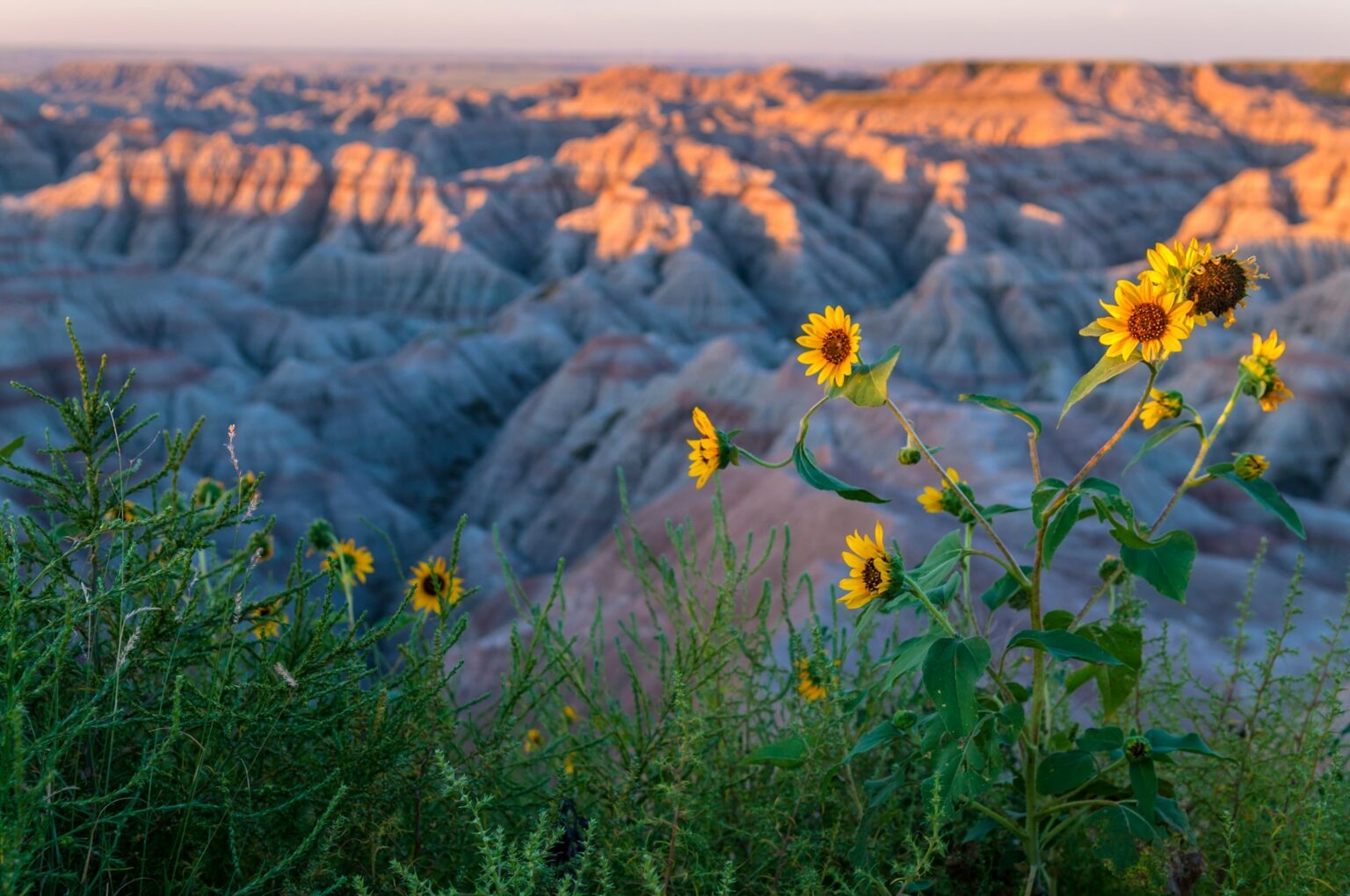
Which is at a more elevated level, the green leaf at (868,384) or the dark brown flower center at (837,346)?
the dark brown flower center at (837,346)

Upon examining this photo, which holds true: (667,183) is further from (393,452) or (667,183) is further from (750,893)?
(750,893)

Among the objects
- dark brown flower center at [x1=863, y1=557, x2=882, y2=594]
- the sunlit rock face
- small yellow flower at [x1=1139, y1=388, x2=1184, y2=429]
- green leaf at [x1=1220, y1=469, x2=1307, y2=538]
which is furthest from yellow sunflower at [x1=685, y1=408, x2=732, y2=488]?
the sunlit rock face

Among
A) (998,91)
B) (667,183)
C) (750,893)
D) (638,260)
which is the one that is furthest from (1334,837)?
(998,91)

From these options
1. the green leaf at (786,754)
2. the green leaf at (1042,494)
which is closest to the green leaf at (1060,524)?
the green leaf at (1042,494)

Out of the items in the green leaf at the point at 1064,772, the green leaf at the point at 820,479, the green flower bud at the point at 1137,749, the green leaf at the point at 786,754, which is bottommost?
the green leaf at the point at 786,754

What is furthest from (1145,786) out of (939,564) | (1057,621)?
(939,564)

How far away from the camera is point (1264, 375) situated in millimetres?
2459

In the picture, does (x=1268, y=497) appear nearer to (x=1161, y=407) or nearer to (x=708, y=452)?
(x=1161, y=407)

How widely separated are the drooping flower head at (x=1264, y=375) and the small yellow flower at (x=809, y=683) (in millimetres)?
1245

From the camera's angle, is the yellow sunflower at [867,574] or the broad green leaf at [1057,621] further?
the broad green leaf at [1057,621]

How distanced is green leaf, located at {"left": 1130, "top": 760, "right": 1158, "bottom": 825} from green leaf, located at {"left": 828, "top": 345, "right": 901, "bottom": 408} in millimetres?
1121

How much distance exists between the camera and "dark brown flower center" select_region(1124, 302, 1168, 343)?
228 cm

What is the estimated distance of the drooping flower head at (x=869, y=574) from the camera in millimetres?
2373

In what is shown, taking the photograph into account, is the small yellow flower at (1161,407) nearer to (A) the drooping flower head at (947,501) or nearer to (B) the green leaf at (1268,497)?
(B) the green leaf at (1268,497)
